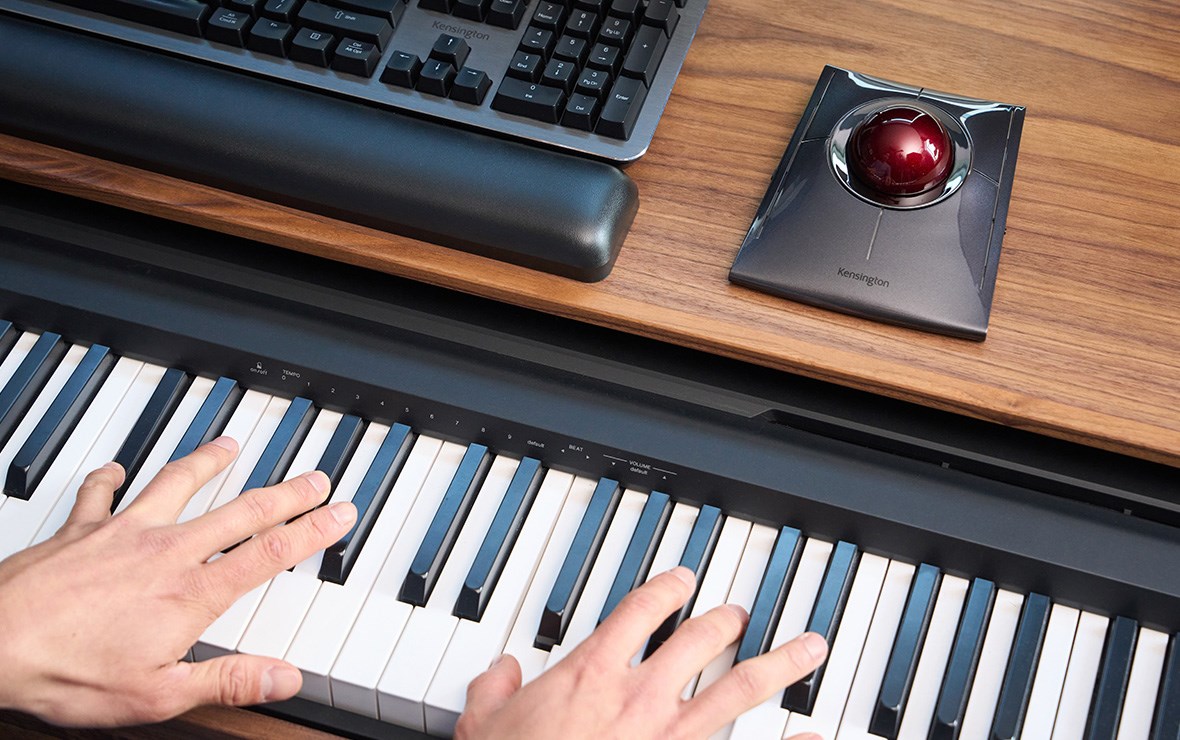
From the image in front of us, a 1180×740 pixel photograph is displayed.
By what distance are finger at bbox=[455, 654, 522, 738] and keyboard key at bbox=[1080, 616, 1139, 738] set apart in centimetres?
42

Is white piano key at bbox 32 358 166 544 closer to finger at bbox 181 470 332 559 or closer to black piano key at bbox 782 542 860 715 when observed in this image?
finger at bbox 181 470 332 559

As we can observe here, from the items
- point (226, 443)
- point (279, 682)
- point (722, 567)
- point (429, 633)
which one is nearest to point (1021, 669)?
point (722, 567)

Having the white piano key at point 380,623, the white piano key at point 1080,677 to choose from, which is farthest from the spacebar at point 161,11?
the white piano key at point 1080,677

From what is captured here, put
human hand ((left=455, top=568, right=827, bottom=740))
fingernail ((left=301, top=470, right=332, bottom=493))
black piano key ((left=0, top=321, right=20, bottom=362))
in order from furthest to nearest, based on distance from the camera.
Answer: black piano key ((left=0, top=321, right=20, bottom=362)) < fingernail ((left=301, top=470, right=332, bottom=493)) < human hand ((left=455, top=568, right=827, bottom=740))

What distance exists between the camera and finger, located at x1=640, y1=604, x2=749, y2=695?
2.75 ft

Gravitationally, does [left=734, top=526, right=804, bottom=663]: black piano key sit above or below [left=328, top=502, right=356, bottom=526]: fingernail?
above

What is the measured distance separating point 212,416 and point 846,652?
0.56 meters

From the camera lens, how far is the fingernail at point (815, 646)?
2.78ft

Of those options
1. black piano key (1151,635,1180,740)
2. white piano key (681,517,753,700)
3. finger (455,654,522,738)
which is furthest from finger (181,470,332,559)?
black piano key (1151,635,1180,740)

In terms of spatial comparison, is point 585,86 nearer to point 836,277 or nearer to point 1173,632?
point 836,277

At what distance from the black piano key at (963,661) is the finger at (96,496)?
0.65 meters

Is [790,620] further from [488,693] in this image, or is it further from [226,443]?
[226,443]

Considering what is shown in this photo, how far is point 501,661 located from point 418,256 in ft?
1.07

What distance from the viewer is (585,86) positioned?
0.95 m
